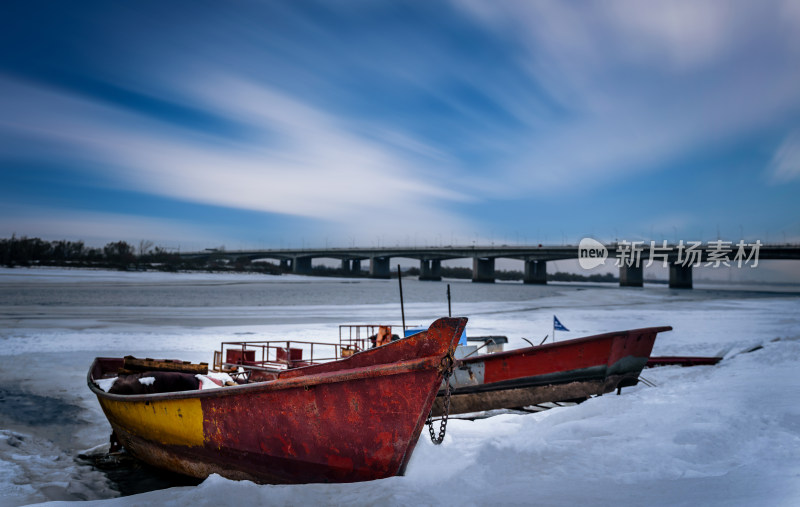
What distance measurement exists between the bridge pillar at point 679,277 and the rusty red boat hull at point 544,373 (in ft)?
274

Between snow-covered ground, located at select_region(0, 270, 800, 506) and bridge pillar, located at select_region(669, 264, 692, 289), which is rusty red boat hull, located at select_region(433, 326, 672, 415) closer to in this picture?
snow-covered ground, located at select_region(0, 270, 800, 506)

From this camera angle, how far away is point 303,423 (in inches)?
239

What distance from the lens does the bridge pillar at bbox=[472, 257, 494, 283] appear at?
98500 millimetres

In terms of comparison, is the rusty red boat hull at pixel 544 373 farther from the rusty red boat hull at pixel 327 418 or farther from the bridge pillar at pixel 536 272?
the bridge pillar at pixel 536 272

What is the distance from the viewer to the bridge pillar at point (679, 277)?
3260 inches

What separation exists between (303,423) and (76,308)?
3318 centimetres

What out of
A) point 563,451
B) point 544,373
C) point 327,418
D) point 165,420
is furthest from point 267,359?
point 563,451

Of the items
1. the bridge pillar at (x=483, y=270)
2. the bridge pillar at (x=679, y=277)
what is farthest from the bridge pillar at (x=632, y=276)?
the bridge pillar at (x=483, y=270)

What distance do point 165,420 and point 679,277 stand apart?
92225 millimetres

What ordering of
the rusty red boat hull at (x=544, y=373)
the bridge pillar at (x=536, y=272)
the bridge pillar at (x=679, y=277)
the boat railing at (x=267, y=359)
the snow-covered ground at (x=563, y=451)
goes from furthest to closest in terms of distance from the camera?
1. the bridge pillar at (x=536, y=272)
2. the bridge pillar at (x=679, y=277)
3. the boat railing at (x=267, y=359)
4. the rusty red boat hull at (x=544, y=373)
5. the snow-covered ground at (x=563, y=451)

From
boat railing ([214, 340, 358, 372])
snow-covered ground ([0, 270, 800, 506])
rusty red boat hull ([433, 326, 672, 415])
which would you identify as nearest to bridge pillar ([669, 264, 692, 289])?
snow-covered ground ([0, 270, 800, 506])

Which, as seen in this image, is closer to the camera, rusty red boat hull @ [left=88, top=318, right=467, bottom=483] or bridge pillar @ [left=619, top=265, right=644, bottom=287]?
rusty red boat hull @ [left=88, top=318, right=467, bottom=483]

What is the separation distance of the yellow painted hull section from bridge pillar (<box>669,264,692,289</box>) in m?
90.9

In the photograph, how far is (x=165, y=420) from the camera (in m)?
7.17
